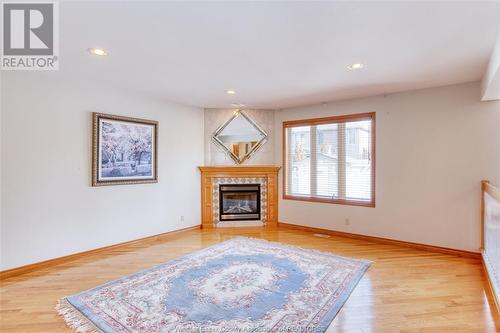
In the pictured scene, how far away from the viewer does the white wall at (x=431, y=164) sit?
3.62 metres

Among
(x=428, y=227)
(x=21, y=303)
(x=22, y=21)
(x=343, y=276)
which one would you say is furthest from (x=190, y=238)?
(x=428, y=227)

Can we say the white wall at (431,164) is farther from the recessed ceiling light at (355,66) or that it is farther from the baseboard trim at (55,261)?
the baseboard trim at (55,261)

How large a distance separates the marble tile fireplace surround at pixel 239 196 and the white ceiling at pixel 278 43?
6.76 feet

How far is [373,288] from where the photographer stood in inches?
108

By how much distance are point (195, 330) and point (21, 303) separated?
6.03ft

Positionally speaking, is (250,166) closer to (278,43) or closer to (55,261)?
(278,43)

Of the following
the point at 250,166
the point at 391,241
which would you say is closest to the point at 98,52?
the point at 250,166

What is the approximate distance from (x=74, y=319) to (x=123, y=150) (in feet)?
8.53

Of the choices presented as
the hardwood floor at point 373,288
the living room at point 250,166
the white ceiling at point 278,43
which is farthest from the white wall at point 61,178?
the white ceiling at point 278,43

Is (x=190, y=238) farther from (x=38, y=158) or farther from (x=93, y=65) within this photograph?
(x=93, y=65)

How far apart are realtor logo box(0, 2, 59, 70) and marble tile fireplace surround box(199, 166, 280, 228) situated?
3.15 meters

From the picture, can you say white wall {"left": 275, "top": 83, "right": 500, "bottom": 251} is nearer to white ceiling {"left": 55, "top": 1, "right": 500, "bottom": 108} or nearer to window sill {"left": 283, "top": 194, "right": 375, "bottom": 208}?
window sill {"left": 283, "top": 194, "right": 375, "bottom": 208}

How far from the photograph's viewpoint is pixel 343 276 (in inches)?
118

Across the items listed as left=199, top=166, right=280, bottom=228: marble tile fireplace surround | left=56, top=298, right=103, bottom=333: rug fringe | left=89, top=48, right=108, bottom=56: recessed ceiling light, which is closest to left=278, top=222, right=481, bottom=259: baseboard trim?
left=199, top=166, right=280, bottom=228: marble tile fireplace surround
